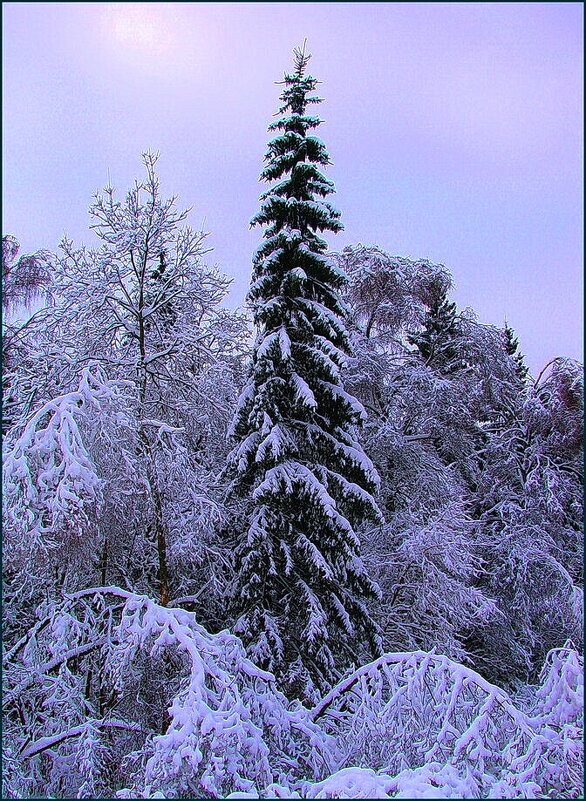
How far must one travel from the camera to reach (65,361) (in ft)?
31.3

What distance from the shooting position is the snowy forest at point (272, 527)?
696cm

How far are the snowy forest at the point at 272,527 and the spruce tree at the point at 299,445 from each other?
0.20 ft

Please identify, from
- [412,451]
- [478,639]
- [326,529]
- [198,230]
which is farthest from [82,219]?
[478,639]

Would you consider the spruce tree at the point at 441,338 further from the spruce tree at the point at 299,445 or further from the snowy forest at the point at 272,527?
the spruce tree at the point at 299,445

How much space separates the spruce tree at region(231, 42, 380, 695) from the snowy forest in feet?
0.20

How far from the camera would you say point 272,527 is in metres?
10.7

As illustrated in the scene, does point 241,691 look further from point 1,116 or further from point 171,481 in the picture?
point 1,116

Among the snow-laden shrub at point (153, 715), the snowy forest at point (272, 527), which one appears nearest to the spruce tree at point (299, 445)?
the snowy forest at point (272, 527)

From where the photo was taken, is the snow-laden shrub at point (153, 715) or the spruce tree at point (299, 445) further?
the spruce tree at point (299, 445)

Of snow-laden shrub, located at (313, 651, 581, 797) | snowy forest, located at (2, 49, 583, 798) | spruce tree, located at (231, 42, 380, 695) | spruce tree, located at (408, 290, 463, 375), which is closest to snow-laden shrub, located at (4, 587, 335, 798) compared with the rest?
snowy forest, located at (2, 49, 583, 798)

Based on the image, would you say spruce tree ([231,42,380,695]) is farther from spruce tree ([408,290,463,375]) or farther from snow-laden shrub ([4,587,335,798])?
spruce tree ([408,290,463,375])

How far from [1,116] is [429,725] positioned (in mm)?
8588

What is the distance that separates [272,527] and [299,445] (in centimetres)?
169

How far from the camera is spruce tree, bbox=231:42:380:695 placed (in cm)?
1048
